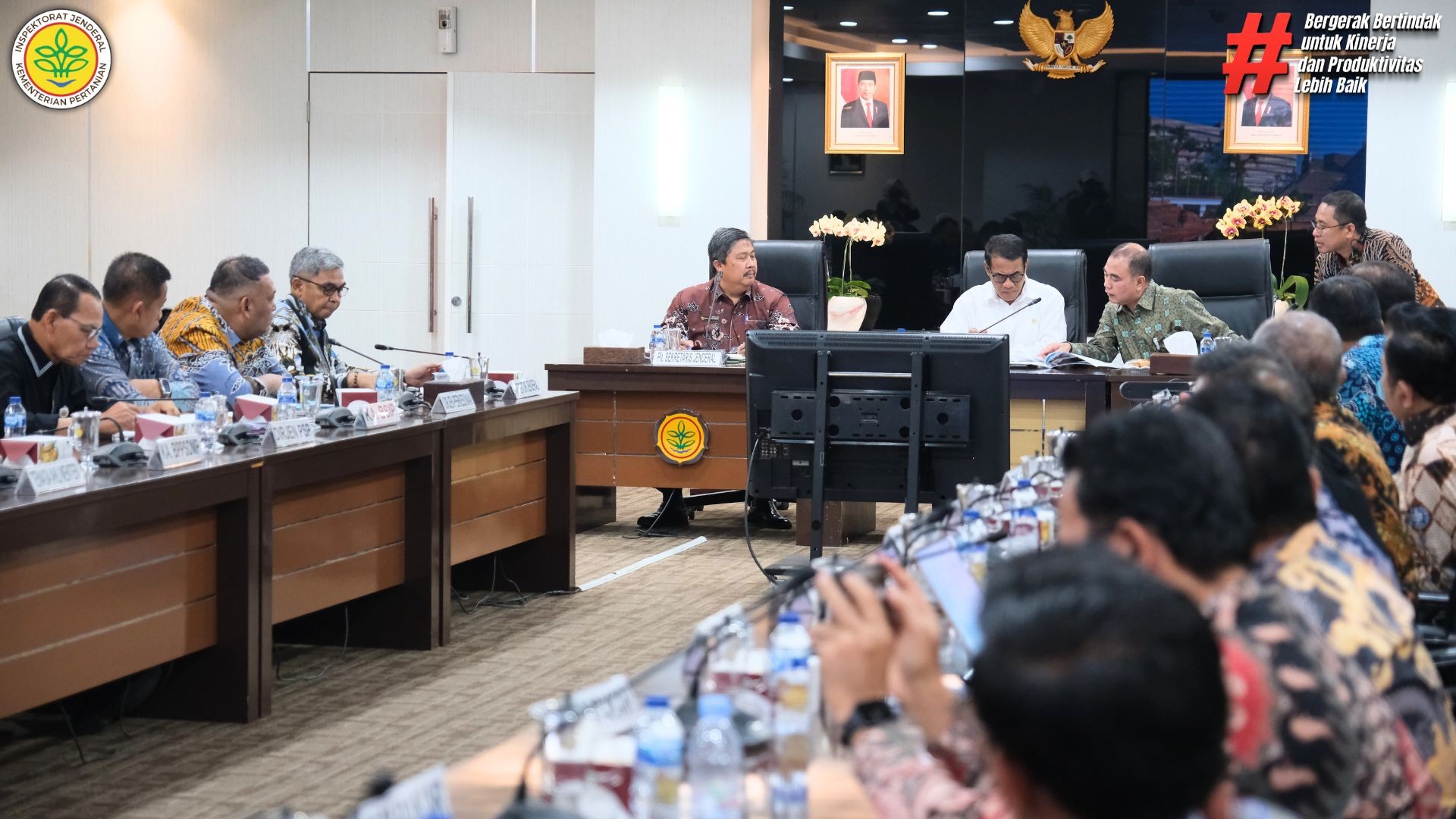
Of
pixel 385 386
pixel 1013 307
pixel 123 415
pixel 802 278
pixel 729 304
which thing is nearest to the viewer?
pixel 123 415

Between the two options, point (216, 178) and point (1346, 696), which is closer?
point (1346, 696)

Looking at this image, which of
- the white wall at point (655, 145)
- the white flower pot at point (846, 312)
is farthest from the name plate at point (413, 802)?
the white wall at point (655, 145)

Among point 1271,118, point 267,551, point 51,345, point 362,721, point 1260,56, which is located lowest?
point 362,721

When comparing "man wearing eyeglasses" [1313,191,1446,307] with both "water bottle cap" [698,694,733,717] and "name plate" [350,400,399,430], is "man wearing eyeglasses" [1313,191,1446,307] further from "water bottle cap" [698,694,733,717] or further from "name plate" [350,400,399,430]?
"water bottle cap" [698,694,733,717]

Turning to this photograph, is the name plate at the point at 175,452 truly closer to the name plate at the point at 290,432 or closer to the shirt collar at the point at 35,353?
the name plate at the point at 290,432

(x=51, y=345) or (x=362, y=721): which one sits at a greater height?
(x=51, y=345)

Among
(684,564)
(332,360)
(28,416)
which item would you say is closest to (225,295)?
(332,360)

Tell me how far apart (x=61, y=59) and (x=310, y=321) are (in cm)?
444

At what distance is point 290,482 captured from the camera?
150 inches

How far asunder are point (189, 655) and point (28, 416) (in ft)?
2.60

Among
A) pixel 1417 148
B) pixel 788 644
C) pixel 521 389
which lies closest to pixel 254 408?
pixel 521 389

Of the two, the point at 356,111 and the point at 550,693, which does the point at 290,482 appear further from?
the point at 356,111

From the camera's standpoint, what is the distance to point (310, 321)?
5.29 metres

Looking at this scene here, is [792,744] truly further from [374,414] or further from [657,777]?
[374,414]
